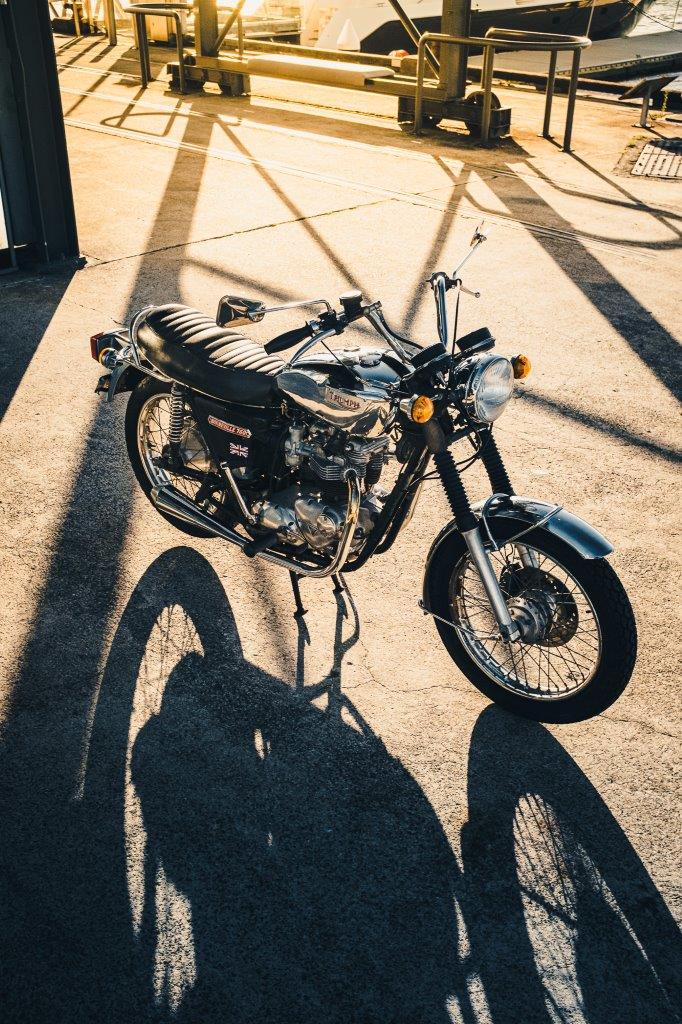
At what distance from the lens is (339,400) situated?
3.26 meters

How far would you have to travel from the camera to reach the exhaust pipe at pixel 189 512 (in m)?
3.96

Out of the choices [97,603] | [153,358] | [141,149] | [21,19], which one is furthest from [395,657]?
[141,149]

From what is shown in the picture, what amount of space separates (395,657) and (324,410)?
1031 millimetres

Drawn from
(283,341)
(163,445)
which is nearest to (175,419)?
(163,445)

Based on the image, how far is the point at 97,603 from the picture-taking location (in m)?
3.98

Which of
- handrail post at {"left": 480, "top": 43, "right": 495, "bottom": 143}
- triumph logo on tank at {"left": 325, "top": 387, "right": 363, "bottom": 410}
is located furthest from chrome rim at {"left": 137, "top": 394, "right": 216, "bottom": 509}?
handrail post at {"left": 480, "top": 43, "right": 495, "bottom": 143}

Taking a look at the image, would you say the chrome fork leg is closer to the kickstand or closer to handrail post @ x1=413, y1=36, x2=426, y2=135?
the kickstand

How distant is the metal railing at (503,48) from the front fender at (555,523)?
30.8 ft

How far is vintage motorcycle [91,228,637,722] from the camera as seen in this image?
3119 millimetres

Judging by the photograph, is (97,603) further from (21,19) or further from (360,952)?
(21,19)

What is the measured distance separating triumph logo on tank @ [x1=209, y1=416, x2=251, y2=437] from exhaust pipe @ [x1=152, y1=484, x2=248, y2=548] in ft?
1.42

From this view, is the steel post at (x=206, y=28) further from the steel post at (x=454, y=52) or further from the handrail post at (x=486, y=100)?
the handrail post at (x=486, y=100)

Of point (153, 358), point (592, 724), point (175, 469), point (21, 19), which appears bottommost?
point (592, 724)

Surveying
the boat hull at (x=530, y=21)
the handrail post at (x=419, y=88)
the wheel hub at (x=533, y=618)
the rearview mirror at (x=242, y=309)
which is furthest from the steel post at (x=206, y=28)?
the wheel hub at (x=533, y=618)
